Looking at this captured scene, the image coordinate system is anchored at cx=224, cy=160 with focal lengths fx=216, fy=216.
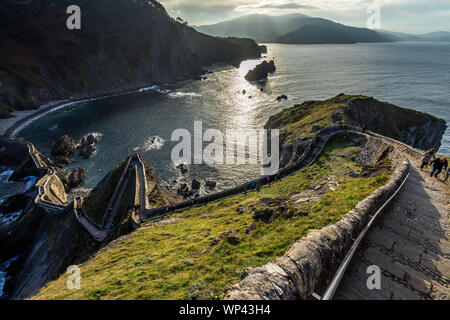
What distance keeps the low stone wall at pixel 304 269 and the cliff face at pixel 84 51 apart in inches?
4613

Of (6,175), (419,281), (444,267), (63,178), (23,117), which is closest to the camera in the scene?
(419,281)

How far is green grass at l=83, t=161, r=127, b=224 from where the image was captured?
31156mm

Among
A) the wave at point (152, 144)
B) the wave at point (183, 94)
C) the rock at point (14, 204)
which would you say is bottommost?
the rock at point (14, 204)

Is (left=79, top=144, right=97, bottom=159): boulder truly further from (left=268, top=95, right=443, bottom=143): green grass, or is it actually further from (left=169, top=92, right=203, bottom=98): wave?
(left=169, top=92, right=203, bottom=98): wave

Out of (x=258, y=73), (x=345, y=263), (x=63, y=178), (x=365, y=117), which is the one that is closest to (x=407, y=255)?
(x=345, y=263)

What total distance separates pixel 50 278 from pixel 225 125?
2630 inches

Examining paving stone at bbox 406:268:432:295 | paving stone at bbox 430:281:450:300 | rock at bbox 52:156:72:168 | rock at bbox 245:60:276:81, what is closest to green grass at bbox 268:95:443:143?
paving stone at bbox 406:268:432:295

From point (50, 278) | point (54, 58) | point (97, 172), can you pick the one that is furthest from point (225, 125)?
point (54, 58)

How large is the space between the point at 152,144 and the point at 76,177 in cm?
2272

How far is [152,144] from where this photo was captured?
69125 mm

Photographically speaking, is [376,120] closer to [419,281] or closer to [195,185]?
[195,185]

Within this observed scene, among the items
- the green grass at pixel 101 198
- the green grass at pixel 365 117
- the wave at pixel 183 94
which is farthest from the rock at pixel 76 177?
the wave at pixel 183 94

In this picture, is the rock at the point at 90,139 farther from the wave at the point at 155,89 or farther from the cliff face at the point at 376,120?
the wave at the point at 155,89

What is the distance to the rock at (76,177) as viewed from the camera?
172 feet
